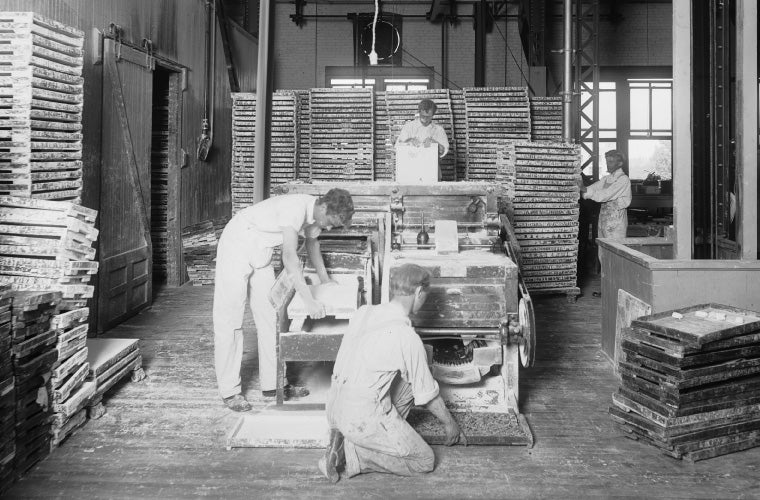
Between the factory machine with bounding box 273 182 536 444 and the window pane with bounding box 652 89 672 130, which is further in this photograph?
the window pane with bounding box 652 89 672 130

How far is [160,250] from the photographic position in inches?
416

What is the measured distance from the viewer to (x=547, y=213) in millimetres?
9258

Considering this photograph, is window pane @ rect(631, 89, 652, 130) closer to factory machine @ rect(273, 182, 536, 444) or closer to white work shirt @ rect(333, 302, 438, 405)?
factory machine @ rect(273, 182, 536, 444)

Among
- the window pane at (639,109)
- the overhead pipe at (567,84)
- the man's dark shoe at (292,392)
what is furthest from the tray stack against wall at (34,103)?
the window pane at (639,109)

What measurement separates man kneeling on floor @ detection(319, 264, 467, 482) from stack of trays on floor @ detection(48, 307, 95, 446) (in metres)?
1.72

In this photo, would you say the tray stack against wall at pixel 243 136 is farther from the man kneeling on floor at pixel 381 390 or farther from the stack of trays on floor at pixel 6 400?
the man kneeling on floor at pixel 381 390

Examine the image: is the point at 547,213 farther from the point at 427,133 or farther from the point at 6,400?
the point at 6,400

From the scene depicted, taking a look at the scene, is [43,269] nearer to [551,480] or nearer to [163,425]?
[163,425]

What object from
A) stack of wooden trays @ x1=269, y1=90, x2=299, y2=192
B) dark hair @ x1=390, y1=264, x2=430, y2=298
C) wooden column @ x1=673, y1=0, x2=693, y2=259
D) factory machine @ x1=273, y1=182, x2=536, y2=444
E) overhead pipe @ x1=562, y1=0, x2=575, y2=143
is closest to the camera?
dark hair @ x1=390, y1=264, x2=430, y2=298

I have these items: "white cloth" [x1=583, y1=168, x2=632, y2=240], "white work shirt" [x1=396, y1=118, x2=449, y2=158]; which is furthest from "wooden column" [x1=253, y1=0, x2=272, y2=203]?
"white cloth" [x1=583, y1=168, x2=632, y2=240]

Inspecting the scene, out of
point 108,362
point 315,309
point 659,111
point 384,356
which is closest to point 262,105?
point 315,309

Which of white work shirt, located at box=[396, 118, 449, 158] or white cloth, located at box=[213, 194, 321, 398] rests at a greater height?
white work shirt, located at box=[396, 118, 449, 158]

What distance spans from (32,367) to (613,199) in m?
7.48

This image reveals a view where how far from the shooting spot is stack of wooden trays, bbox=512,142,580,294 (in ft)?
29.8
